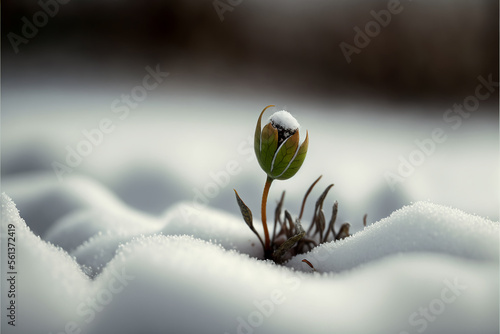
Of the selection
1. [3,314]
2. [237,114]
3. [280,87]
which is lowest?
[3,314]

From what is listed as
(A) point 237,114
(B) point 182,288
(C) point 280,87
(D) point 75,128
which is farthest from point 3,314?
(C) point 280,87

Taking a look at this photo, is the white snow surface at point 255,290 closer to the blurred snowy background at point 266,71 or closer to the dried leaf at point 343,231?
the dried leaf at point 343,231

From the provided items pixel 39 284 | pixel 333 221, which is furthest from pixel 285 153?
pixel 39 284

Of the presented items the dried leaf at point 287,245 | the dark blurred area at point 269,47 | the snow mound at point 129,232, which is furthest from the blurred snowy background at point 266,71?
the dried leaf at point 287,245

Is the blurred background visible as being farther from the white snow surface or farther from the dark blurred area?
the white snow surface

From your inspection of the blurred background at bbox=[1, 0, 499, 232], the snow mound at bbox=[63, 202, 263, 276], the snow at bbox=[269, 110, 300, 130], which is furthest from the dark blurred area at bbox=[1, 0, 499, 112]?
the snow at bbox=[269, 110, 300, 130]

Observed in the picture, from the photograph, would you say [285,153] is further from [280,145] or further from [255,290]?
[255,290]

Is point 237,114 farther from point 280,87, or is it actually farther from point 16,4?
point 16,4

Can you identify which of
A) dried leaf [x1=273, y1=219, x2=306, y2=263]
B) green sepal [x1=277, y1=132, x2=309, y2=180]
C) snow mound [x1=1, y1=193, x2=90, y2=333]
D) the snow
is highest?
the snow
